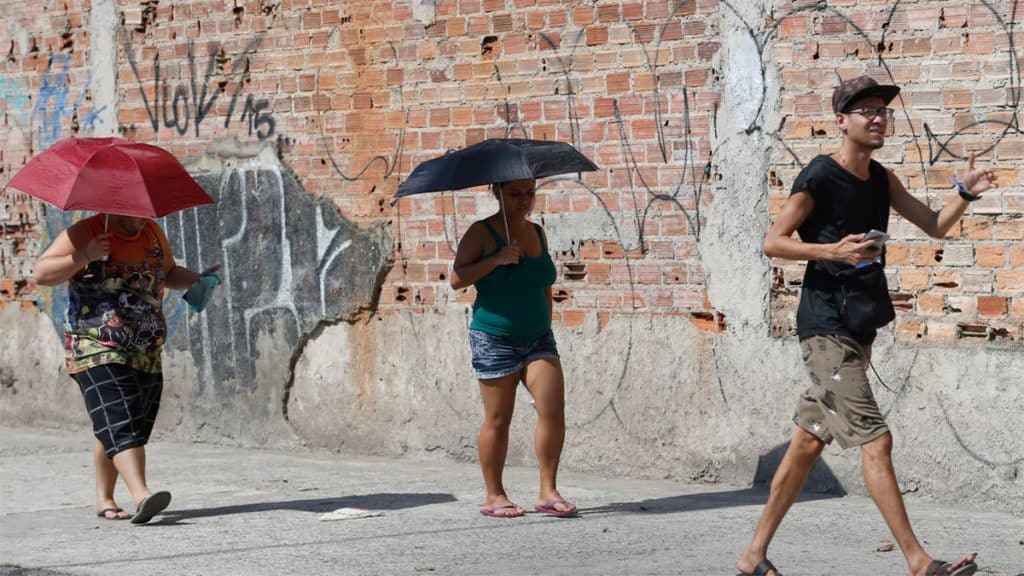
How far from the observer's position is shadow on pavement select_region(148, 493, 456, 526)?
7.46 meters

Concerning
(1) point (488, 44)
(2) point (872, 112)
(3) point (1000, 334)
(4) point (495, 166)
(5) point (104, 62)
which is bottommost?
(3) point (1000, 334)

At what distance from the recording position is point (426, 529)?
6.90 meters

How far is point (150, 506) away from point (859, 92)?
366cm

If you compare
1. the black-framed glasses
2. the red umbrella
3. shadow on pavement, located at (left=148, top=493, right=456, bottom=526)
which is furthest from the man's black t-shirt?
the red umbrella

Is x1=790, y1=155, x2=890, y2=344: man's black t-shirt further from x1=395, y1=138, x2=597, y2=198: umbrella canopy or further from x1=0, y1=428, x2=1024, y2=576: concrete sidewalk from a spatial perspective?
x1=395, y1=138, x2=597, y2=198: umbrella canopy

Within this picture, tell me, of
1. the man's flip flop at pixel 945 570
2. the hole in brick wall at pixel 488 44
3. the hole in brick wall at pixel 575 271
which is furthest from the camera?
the hole in brick wall at pixel 488 44

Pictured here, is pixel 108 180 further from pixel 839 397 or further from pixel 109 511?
pixel 839 397

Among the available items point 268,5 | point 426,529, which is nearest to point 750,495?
point 426,529

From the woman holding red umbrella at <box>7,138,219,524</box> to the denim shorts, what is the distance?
1474 millimetres

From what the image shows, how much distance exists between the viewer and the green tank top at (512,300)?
7141mm

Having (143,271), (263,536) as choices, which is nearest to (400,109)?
(143,271)

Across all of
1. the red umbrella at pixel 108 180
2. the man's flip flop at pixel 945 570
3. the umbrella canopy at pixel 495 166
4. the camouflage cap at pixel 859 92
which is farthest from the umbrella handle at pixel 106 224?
the man's flip flop at pixel 945 570

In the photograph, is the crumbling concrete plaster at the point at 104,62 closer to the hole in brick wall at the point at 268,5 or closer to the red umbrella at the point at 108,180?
the hole in brick wall at the point at 268,5

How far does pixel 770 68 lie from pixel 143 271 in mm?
3206
